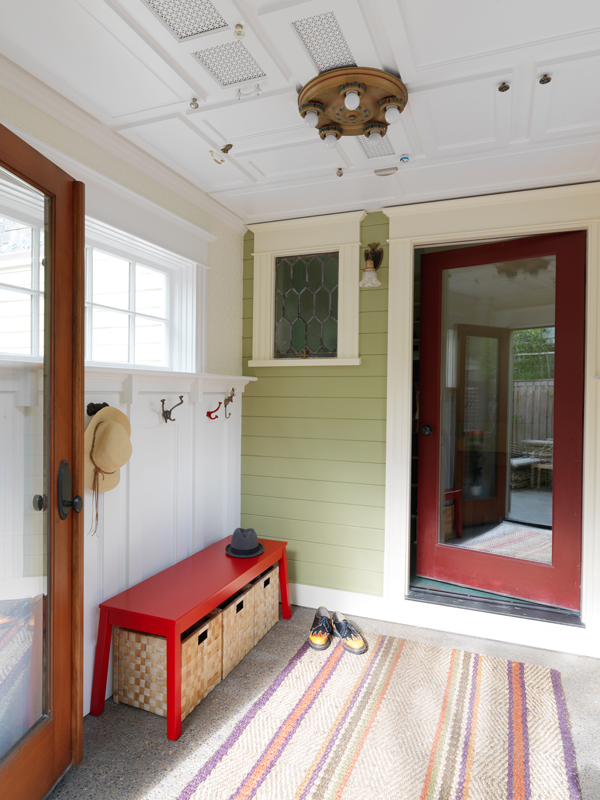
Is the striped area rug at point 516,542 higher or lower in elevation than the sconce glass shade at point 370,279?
lower

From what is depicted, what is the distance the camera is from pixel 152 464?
93.4 inches

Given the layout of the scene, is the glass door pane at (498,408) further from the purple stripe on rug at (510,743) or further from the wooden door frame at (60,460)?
the wooden door frame at (60,460)

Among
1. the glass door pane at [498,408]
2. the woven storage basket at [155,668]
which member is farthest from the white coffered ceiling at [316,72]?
the woven storage basket at [155,668]

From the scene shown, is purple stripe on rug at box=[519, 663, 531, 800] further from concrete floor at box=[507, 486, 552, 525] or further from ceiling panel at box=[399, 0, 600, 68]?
ceiling panel at box=[399, 0, 600, 68]

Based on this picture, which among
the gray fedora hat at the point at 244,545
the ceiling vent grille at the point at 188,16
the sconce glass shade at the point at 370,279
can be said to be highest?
the ceiling vent grille at the point at 188,16

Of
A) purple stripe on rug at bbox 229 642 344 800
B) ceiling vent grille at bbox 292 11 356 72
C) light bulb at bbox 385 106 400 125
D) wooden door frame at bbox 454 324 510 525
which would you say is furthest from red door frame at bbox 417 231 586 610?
ceiling vent grille at bbox 292 11 356 72

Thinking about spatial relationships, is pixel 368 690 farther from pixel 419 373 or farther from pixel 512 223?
pixel 512 223

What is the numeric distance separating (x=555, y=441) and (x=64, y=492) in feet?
7.87

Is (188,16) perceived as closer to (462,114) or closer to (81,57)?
(81,57)

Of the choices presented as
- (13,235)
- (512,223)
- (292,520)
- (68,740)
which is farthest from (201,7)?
(292,520)

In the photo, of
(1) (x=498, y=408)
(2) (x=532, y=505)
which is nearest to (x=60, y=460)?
(1) (x=498, y=408)

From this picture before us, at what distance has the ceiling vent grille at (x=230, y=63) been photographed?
152cm

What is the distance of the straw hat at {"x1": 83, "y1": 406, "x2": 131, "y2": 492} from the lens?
1943 millimetres

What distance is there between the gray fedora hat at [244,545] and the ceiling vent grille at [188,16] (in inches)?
83.5
